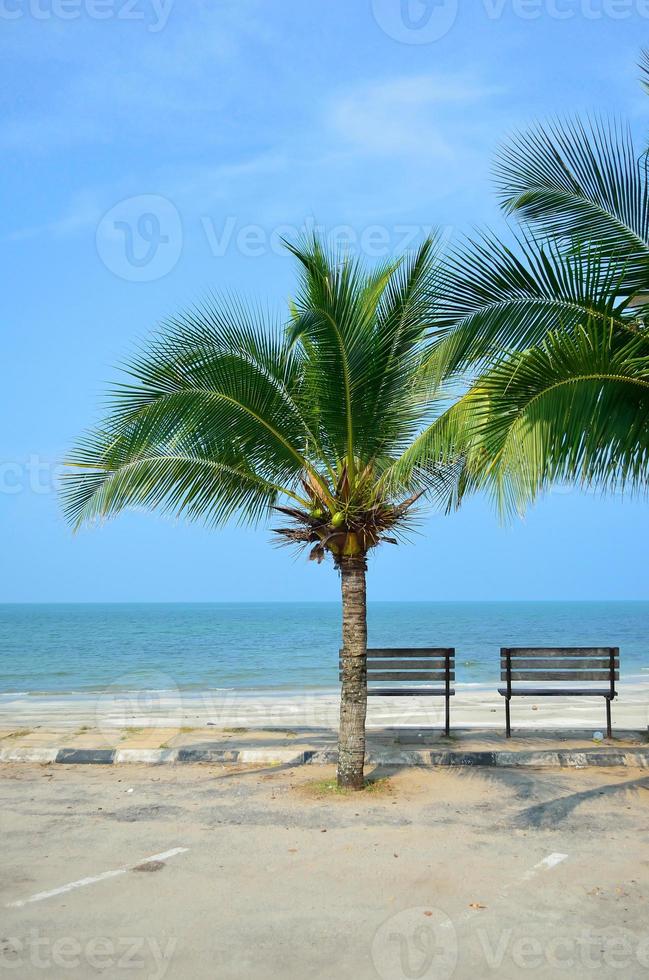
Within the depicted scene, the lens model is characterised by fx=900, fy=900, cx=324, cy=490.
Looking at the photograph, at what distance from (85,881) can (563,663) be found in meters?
6.89

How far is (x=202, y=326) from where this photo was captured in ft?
28.6

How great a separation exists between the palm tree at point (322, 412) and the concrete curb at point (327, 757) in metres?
1.30

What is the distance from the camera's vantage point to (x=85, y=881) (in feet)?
19.2

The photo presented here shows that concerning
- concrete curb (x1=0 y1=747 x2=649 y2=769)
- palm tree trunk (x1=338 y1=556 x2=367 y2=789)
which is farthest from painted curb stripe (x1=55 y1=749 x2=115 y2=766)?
palm tree trunk (x1=338 y1=556 x2=367 y2=789)

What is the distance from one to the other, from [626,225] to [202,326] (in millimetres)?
4010

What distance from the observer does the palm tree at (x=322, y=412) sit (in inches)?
335

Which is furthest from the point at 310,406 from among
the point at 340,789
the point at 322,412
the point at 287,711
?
the point at 287,711

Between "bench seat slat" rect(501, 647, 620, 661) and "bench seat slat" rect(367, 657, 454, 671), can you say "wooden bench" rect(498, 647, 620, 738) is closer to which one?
"bench seat slat" rect(501, 647, 620, 661)

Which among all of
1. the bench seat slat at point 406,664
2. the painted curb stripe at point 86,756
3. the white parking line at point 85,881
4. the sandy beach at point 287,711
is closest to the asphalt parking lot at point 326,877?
the white parking line at point 85,881

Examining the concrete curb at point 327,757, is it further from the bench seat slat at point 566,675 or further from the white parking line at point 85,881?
the white parking line at point 85,881

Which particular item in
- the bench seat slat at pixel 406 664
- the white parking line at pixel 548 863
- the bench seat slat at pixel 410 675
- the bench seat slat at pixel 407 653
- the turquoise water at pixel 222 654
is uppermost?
the bench seat slat at pixel 407 653

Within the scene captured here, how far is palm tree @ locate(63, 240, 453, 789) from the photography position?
Answer: 27.9ft

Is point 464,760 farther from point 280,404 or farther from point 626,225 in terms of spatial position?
point 626,225

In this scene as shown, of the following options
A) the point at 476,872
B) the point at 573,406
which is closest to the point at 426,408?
the point at 573,406
